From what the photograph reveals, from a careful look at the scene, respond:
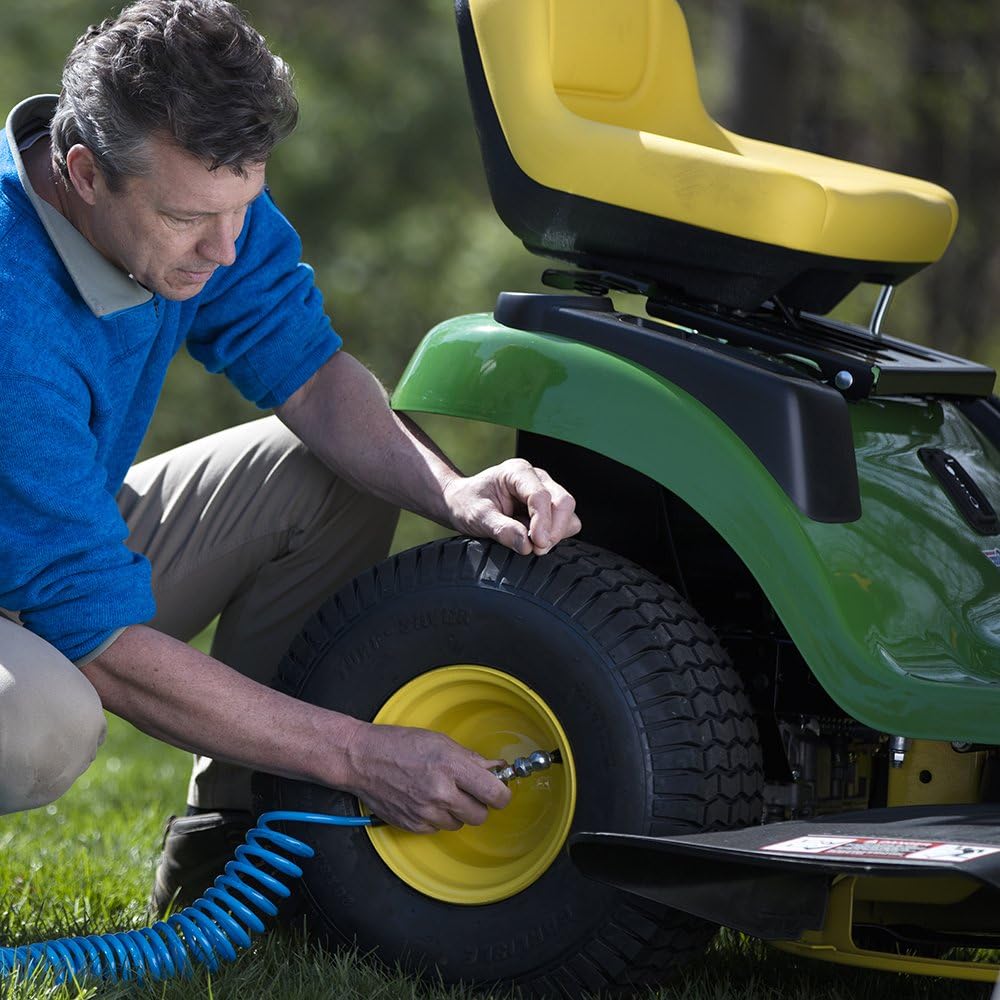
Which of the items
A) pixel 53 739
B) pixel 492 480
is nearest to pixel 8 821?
pixel 53 739

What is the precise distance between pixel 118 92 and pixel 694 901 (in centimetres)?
119

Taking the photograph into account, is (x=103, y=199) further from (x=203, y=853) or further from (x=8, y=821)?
(x=8, y=821)

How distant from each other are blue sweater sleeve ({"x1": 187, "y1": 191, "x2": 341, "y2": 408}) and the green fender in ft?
0.90

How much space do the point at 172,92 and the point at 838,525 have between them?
996mm

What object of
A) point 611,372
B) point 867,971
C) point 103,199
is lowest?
point 867,971

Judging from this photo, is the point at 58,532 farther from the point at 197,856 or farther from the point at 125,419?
the point at 197,856

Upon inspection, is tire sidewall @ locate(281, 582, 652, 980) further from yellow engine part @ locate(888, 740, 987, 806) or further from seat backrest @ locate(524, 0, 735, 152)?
seat backrest @ locate(524, 0, 735, 152)

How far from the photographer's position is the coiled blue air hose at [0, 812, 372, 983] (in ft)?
6.75

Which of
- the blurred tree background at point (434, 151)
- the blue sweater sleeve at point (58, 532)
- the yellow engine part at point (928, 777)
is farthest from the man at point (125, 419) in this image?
the blurred tree background at point (434, 151)

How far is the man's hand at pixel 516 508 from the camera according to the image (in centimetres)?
211

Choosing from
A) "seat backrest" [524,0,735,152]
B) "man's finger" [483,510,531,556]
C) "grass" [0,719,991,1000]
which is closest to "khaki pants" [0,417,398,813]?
"grass" [0,719,991,1000]

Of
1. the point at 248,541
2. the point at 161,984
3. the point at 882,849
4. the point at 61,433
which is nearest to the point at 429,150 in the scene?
the point at 248,541

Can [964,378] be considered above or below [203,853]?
above

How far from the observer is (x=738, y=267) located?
2344 millimetres
